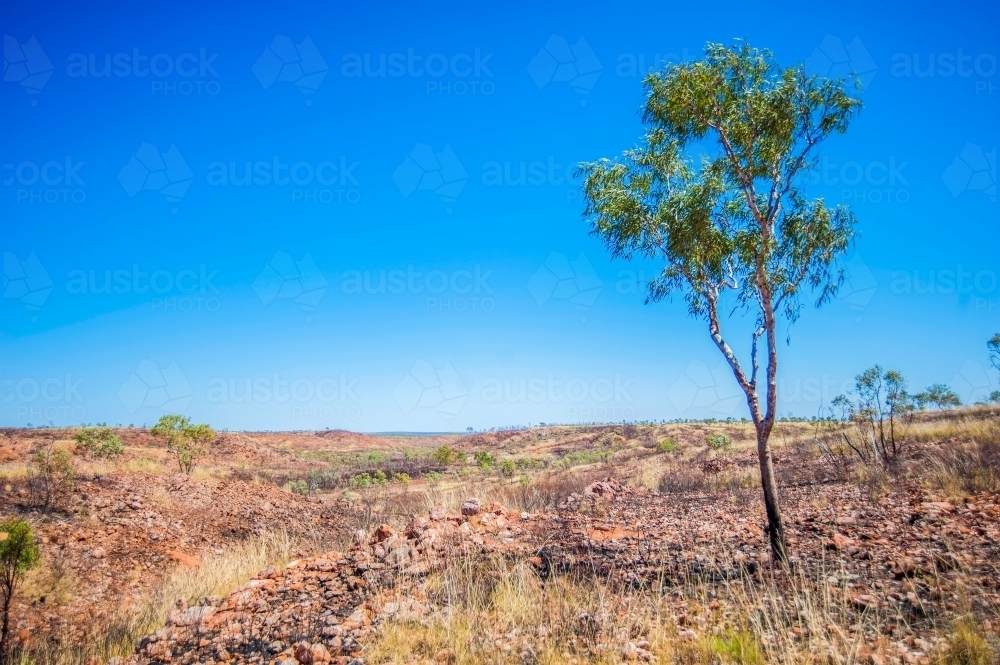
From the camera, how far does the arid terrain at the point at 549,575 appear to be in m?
4.13

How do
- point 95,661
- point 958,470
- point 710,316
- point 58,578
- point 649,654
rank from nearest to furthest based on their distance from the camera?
point 649,654 → point 95,661 → point 710,316 → point 58,578 → point 958,470

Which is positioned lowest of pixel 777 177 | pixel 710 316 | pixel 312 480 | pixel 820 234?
pixel 312 480

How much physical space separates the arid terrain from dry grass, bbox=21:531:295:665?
0.05 meters

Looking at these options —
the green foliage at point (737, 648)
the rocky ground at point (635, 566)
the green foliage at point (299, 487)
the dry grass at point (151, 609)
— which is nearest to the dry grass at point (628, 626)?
the green foliage at point (737, 648)

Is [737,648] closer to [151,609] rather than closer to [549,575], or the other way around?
[549,575]

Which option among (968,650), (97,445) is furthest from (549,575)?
(97,445)

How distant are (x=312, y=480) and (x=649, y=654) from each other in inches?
1104

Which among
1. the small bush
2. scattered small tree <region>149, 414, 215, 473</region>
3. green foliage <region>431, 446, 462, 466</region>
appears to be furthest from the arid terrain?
green foliage <region>431, 446, 462, 466</region>

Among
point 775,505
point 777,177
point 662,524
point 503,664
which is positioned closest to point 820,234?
point 777,177

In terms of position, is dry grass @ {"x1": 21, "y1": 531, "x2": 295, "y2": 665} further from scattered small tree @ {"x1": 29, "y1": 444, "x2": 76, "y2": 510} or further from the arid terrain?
scattered small tree @ {"x1": 29, "y1": 444, "x2": 76, "y2": 510}

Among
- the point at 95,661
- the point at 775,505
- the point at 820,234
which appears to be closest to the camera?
the point at 95,661

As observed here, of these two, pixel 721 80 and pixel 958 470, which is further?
pixel 958 470

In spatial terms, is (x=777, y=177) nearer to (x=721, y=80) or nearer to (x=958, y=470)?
(x=721, y=80)

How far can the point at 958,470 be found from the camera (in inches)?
418
